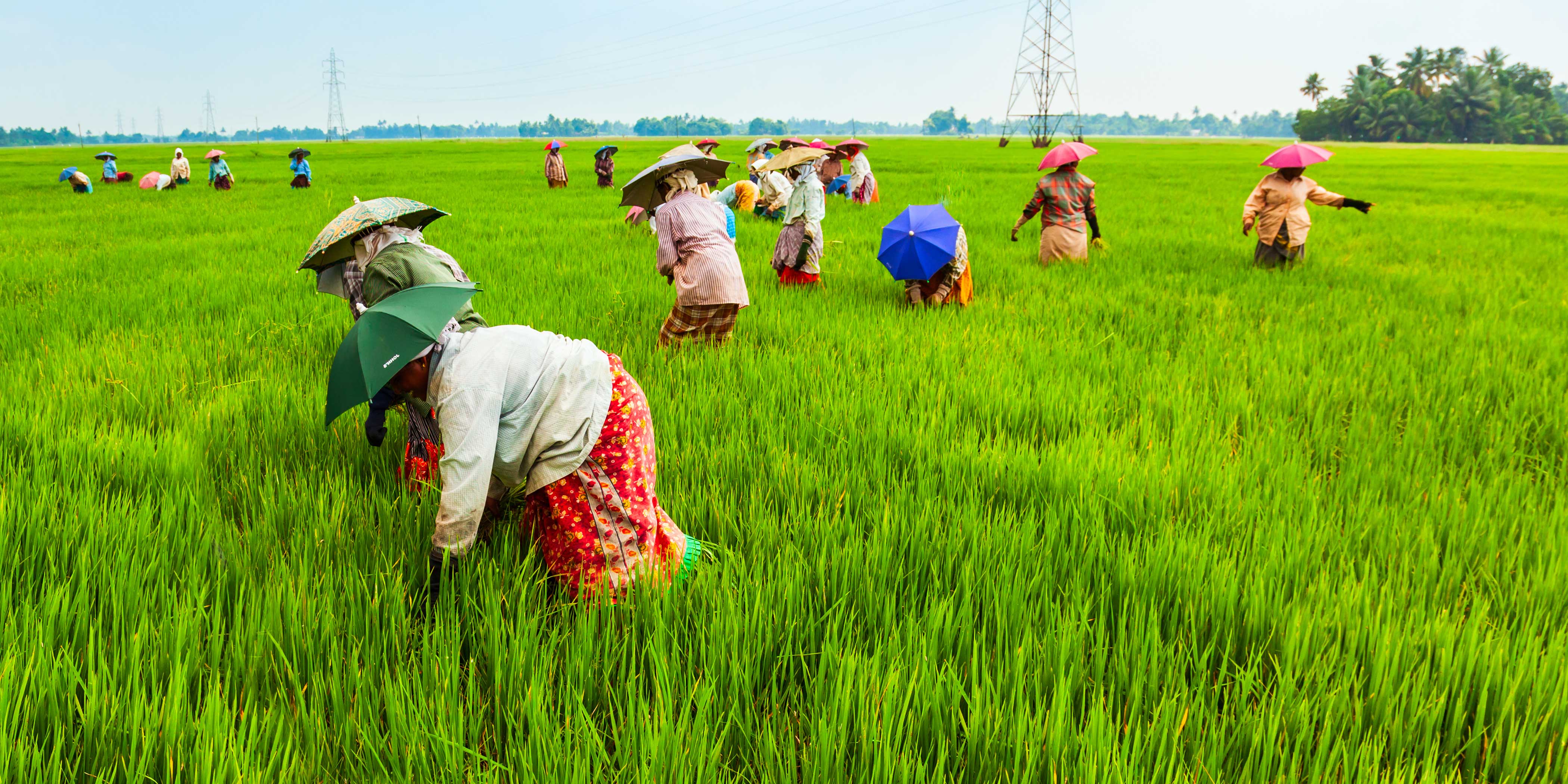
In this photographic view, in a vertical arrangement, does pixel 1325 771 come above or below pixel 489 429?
below

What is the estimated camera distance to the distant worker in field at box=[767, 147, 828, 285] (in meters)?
6.10

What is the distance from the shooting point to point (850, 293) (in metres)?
5.82

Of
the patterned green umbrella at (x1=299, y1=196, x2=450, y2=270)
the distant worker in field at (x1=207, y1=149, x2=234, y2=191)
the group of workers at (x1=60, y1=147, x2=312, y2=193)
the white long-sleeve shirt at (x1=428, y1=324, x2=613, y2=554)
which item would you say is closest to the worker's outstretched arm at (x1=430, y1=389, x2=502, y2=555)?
the white long-sleeve shirt at (x1=428, y1=324, x2=613, y2=554)

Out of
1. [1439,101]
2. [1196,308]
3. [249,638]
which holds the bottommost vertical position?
[249,638]

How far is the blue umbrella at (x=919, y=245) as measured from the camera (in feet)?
16.7

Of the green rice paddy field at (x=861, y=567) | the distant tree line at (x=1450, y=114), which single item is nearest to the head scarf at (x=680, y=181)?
the green rice paddy field at (x=861, y=567)

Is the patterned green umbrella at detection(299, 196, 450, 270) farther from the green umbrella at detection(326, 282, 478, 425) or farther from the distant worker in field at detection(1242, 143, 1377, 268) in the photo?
the distant worker in field at detection(1242, 143, 1377, 268)

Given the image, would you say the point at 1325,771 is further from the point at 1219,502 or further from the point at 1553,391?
the point at 1553,391

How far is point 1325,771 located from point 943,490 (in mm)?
1317

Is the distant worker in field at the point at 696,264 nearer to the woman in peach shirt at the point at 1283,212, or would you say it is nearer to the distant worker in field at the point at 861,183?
the woman in peach shirt at the point at 1283,212

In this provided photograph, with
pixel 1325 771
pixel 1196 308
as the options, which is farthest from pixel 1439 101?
pixel 1325 771

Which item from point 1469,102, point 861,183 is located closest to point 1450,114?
point 1469,102

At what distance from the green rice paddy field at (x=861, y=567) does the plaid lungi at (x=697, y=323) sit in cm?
19

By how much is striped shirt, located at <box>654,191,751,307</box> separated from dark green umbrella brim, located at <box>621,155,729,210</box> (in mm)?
138
